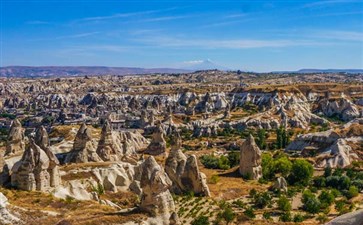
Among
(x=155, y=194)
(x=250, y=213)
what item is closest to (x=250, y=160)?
(x=250, y=213)

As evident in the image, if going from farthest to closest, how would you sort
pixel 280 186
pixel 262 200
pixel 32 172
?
1. pixel 280 186
2. pixel 262 200
3. pixel 32 172

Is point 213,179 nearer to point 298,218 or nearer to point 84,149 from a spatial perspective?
point 84,149

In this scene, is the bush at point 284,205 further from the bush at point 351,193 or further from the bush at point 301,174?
the bush at point 301,174

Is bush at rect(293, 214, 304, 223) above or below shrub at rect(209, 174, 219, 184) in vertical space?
above

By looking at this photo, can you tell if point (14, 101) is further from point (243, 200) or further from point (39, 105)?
point (243, 200)

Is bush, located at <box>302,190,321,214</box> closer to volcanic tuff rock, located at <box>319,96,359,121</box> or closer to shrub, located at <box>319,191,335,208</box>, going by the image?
shrub, located at <box>319,191,335,208</box>

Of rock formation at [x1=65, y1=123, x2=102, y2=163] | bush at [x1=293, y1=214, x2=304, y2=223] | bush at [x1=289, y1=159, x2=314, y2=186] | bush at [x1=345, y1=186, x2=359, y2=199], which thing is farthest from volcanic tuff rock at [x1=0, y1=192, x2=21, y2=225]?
bush at [x1=289, y1=159, x2=314, y2=186]

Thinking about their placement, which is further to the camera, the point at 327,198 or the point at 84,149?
the point at 84,149
